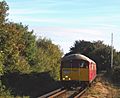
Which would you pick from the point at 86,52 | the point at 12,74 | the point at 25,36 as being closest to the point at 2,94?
the point at 12,74

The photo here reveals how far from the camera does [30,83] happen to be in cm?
3431

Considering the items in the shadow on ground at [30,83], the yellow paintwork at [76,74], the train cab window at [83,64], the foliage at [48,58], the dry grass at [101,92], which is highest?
the foliage at [48,58]

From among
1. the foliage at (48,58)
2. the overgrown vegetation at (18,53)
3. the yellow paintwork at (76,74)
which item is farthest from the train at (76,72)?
the foliage at (48,58)

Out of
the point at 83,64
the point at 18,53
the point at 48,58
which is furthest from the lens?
the point at 48,58

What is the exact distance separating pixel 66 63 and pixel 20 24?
12.0 meters

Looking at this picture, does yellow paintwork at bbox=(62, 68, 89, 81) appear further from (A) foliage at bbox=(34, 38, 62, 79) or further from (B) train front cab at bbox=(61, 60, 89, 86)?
(A) foliage at bbox=(34, 38, 62, 79)

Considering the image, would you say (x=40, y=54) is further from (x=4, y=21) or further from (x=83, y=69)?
(x=4, y=21)

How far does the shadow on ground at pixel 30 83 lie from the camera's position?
30.5 meters

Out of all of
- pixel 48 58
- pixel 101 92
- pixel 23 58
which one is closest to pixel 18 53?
pixel 101 92

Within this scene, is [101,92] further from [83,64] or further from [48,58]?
[48,58]

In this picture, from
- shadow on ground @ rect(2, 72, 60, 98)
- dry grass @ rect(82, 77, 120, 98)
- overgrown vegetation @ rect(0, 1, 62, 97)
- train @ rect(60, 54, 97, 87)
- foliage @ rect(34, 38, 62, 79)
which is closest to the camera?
overgrown vegetation @ rect(0, 1, 62, 97)

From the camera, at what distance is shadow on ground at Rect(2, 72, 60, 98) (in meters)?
30.5

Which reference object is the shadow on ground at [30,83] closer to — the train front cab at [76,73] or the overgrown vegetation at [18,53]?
the overgrown vegetation at [18,53]

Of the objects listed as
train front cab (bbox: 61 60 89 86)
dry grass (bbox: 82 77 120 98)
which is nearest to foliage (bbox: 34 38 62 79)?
train front cab (bbox: 61 60 89 86)
